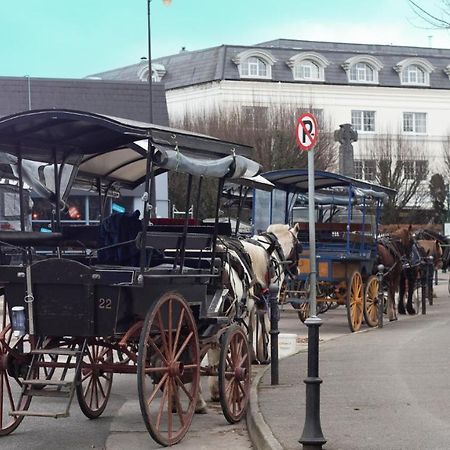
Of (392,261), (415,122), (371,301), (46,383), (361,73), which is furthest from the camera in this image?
(361,73)

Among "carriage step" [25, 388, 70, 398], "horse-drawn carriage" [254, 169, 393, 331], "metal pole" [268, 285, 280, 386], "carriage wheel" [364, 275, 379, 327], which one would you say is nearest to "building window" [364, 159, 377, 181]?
"horse-drawn carriage" [254, 169, 393, 331]

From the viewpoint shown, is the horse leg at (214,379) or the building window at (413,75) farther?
the building window at (413,75)

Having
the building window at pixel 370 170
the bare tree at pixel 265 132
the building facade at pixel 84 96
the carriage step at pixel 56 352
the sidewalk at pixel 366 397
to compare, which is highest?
the building facade at pixel 84 96

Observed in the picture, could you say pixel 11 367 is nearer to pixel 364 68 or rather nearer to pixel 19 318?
pixel 19 318

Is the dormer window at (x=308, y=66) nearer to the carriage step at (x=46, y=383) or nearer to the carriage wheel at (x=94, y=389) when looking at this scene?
the carriage wheel at (x=94, y=389)

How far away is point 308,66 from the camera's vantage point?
58.9 metres

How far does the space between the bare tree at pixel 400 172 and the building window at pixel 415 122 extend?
527 centimetres

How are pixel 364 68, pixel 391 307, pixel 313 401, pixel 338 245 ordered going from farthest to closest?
1. pixel 364 68
2. pixel 391 307
3. pixel 338 245
4. pixel 313 401

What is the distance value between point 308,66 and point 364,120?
481 centimetres

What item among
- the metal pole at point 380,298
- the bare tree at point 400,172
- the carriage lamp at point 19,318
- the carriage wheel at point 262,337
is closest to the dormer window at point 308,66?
the bare tree at point 400,172

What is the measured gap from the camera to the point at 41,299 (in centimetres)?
827

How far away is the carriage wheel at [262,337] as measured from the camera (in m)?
12.6

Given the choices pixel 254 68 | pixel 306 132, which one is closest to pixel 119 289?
pixel 306 132

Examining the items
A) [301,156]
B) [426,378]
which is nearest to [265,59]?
[301,156]
